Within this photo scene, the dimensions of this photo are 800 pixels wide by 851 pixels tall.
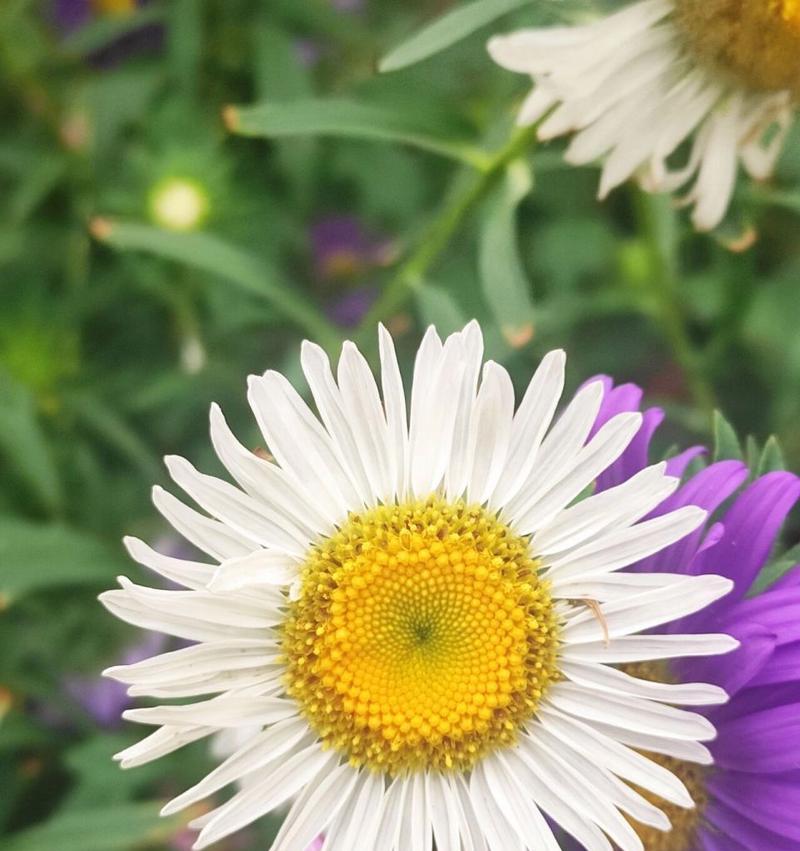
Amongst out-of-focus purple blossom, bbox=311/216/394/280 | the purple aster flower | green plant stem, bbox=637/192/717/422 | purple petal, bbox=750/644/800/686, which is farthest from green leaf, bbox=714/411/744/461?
out-of-focus purple blossom, bbox=311/216/394/280

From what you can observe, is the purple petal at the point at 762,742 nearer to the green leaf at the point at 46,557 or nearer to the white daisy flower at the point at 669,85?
the white daisy flower at the point at 669,85

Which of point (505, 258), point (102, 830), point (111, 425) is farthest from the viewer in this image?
point (111, 425)

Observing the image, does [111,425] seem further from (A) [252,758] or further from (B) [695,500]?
(B) [695,500]

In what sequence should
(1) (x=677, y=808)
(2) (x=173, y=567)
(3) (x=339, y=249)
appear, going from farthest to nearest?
A: (3) (x=339, y=249), (1) (x=677, y=808), (2) (x=173, y=567)

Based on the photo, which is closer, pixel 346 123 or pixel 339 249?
pixel 346 123

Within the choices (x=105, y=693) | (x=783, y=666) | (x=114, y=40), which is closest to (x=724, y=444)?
(x=783, y=666)

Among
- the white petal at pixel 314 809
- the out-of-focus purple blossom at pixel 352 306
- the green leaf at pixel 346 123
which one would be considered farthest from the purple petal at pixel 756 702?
the out-of-focus purple blossom at pixel 352 306

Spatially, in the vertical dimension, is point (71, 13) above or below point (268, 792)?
above
